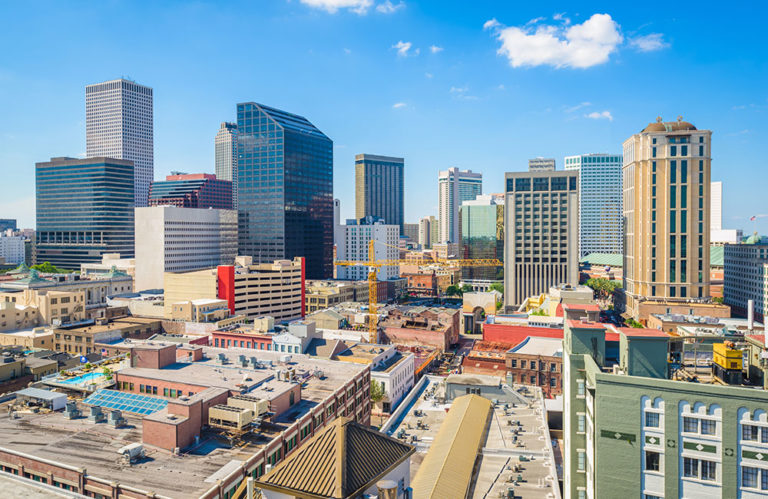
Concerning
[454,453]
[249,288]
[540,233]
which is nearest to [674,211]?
[540,233]

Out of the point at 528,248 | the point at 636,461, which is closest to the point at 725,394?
the point at 636,461

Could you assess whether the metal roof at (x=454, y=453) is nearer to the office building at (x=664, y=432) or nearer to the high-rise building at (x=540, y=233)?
the office building at (x=664, y=432)

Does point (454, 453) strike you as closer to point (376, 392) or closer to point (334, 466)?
point (334, 466)

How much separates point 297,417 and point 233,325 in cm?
6981

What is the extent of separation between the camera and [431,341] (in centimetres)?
12750

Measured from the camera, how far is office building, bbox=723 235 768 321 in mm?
154375

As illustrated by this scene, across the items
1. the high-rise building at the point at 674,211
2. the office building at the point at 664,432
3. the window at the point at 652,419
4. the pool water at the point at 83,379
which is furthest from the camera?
the high-rise building at the point at 674,211

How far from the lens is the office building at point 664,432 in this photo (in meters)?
31.6

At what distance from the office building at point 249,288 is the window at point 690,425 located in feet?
399

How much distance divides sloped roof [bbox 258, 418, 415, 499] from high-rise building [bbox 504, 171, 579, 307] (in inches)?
6866

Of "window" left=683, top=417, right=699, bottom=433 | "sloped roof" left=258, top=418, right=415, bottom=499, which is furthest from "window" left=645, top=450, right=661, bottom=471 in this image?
"sloped roof" left=258, top=418, right=415, bottom=499

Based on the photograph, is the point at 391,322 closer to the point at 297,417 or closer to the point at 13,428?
the point at 297,417

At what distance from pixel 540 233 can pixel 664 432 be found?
169 metres

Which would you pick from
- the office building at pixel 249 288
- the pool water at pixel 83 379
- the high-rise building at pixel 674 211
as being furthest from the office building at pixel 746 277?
the pool water at pixel 83 379
